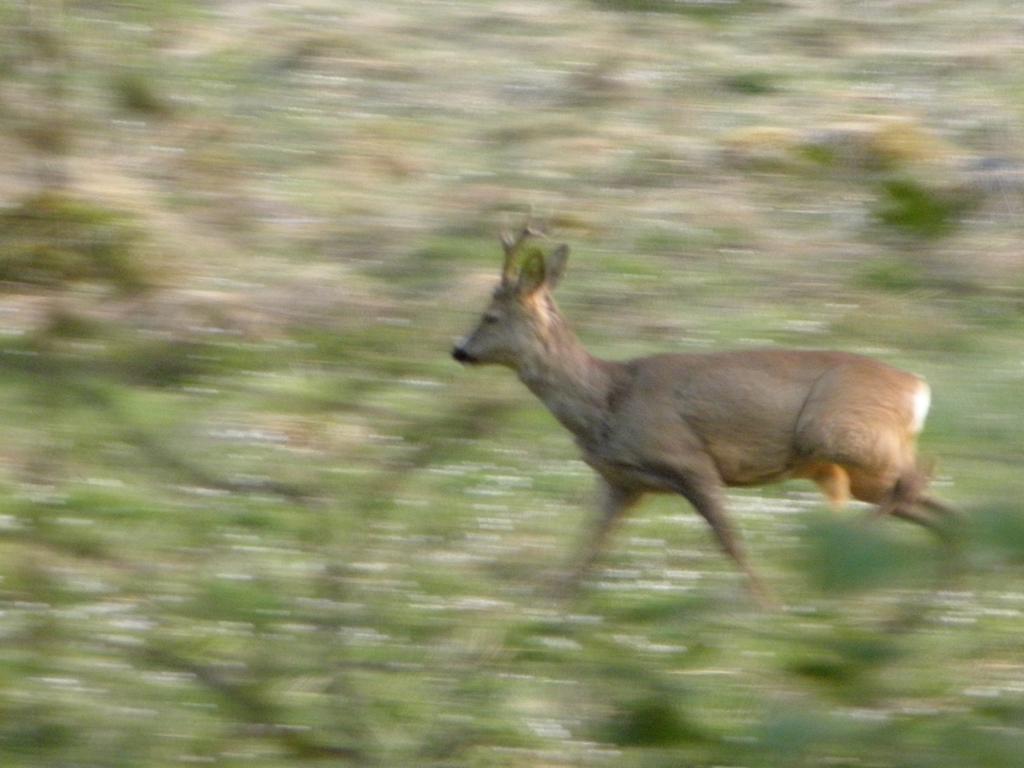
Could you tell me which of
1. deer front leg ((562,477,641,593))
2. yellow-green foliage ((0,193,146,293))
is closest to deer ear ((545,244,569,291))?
deer front leg ((562,477,641,593))

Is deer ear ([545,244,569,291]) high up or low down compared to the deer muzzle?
up

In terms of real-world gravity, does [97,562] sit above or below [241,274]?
above

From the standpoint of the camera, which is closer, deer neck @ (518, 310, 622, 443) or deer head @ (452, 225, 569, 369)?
deer neck @ (518, 310, 622, 443)

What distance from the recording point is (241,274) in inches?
467

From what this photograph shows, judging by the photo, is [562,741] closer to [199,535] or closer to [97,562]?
[97,562]

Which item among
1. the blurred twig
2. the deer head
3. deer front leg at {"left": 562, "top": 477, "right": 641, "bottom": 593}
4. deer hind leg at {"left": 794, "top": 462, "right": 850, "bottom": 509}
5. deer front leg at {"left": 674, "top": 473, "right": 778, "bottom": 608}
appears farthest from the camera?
the deer head

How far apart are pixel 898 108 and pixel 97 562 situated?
1062cm

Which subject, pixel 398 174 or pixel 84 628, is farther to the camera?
pixel 398 174

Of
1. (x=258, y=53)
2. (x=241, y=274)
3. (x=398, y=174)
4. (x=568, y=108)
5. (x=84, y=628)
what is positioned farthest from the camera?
(x=258, y=53)

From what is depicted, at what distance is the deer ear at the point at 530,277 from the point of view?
306 inches

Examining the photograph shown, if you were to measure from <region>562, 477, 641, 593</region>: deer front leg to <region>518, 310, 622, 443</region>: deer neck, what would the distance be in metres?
0.23

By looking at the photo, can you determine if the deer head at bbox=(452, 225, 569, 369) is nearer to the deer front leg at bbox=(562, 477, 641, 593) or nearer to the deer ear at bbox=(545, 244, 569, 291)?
the deer ear at bbox=(545, 244, 569, 291)

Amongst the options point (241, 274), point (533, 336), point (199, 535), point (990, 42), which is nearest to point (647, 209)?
point (241, 274)

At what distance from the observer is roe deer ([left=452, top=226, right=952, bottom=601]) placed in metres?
7.18
